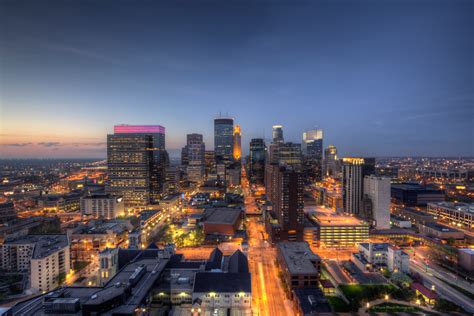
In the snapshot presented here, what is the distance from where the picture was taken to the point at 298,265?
31656 mm

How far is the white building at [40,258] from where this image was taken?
3105 cm

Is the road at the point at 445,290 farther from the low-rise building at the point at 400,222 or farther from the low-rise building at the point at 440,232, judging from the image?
the low-rise building at the point at 400,222

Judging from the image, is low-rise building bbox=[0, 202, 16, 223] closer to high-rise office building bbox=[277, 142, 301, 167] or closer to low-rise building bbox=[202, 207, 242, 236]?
low-rise building bbox=[202, 207, 242, 236]

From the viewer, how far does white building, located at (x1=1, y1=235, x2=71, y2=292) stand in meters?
31.0

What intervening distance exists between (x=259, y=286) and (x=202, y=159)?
339 ft

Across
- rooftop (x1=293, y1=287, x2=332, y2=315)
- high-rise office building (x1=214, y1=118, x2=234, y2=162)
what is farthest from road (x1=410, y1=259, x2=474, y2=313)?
high-rise office building (x1=214, y1=118, x2=234, y2=162)

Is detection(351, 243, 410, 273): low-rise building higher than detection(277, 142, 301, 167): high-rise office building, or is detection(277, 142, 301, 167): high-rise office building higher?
detection(277, 142, 301, 167): high-rise office building

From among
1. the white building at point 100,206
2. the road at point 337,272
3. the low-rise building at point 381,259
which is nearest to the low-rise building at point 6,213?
the white building at point 100,206

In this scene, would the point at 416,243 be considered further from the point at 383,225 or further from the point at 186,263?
the point at 186,263

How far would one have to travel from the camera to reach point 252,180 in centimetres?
12925

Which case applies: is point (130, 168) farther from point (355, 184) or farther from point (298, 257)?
point (355, 184)

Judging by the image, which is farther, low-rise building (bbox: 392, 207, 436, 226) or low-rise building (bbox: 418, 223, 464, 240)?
low-rise building (bbox: 392, 207, 436, 226)

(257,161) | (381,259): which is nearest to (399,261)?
(381,259)

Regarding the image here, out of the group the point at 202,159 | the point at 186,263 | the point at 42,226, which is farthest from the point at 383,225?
the point at 202,159
